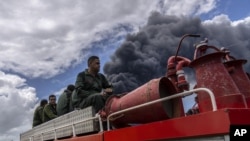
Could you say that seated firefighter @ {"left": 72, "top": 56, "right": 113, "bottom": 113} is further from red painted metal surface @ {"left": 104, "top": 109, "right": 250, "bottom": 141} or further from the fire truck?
red painted metal surface @ {"left": 104, "top": 109, "right": 250, "bottom": 141}

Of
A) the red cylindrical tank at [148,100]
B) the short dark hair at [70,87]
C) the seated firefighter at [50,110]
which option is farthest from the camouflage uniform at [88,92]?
the seated firefighter at [50,110]

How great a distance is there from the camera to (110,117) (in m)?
4.75

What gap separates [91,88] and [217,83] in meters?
2.81

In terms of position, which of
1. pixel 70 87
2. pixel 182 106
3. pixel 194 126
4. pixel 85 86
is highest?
pixel 70 87

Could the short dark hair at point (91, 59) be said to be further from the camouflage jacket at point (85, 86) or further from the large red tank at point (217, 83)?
the large red tank at point (217, 83)

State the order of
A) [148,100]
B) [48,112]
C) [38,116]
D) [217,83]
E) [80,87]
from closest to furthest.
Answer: [217,83] < [148,100] < [80,87] < [48,112] < [38,116]

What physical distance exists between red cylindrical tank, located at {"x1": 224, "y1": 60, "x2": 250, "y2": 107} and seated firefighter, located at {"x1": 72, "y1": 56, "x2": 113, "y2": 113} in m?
2.18

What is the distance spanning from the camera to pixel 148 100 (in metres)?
4.06

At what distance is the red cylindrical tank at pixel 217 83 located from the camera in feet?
11.0

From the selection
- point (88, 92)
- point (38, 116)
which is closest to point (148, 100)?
point (88, 92)

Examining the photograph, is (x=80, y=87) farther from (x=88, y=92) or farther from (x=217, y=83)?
(x=217, y=83)

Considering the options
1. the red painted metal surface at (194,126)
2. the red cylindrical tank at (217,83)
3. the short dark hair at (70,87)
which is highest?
the short dark hair at (70,87)

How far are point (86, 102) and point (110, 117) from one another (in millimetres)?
1015

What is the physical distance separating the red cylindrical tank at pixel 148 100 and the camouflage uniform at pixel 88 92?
925 mm
